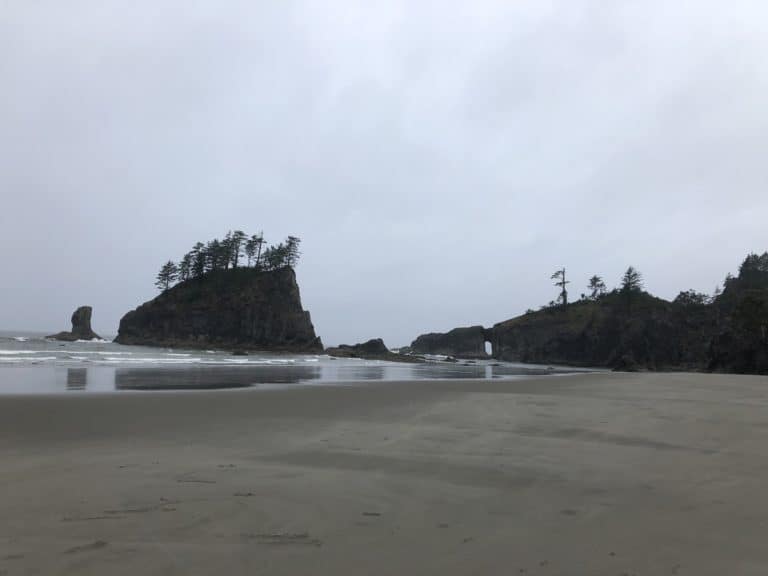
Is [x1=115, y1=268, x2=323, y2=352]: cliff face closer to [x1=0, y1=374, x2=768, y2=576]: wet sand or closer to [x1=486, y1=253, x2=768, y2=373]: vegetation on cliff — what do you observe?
[x1=486, y1=253, x2=768, y2=373]: vegetation on cliff

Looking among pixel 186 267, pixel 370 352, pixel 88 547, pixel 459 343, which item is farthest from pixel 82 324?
pixel 88 547

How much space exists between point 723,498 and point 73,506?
5.88 m

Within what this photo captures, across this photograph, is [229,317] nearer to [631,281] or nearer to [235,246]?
[235,246]

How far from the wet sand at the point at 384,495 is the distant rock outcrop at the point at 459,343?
8360 centimetres

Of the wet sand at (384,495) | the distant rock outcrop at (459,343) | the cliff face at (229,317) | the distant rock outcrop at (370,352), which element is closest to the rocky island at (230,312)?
the cliff face at (229,317)

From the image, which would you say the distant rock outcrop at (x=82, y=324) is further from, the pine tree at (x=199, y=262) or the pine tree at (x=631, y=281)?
the pine tree at (x=631, y=281)

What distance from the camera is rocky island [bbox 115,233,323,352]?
246 ft

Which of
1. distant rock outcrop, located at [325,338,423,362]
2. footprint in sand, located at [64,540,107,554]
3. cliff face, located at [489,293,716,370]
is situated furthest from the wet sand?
distant rock outcrop, located at [325,338,423,362]

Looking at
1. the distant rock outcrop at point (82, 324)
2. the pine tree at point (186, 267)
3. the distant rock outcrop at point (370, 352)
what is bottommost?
the distant rock outcrop at point (370, 352)

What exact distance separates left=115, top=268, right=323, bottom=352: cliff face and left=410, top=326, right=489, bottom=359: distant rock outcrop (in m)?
32.2

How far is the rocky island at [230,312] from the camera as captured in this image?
246 ft

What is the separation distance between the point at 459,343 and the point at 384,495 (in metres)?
91.9

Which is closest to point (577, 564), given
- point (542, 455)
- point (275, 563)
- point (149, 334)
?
point (275, 563)

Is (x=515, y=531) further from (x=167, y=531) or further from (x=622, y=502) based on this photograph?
(x=167, y=531)
